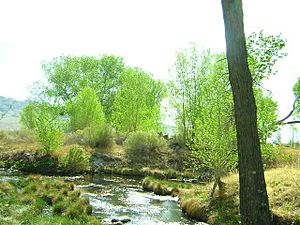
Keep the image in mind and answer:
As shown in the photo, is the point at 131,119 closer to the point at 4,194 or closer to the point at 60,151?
the point at 60,151

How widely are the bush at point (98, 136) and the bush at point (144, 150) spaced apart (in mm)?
3634

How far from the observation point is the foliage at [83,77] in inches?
2648

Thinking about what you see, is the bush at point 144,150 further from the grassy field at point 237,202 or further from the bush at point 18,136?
the grassy field at point 237,202

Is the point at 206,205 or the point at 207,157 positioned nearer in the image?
the point at 206,205

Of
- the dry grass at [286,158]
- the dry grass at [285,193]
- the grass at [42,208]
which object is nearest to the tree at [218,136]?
the dry grass at [286,158]

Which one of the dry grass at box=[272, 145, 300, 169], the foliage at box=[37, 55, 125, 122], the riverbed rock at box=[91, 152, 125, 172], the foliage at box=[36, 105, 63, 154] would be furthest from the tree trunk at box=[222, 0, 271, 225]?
the foliage at box=[37, 55, 125, 122]

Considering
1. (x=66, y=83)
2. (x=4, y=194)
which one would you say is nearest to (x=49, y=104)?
(x=66, y=83)

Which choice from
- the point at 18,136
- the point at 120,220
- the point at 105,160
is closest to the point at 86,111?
the point at 18,136

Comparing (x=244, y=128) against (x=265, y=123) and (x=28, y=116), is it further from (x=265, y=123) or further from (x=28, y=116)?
(x=28, y=116)

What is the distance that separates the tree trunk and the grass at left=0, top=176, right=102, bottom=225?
294 inches

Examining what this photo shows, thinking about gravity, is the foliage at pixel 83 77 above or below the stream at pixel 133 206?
above

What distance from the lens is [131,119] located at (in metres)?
55.0

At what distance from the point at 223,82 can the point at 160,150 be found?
27897mm

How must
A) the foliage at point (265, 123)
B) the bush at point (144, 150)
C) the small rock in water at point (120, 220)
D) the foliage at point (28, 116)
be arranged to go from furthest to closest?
the foliage at point (28, 116)
the bush at point (144, 150)
the foliage at point (265, 123)
the small rock in water at point (120, 220)
